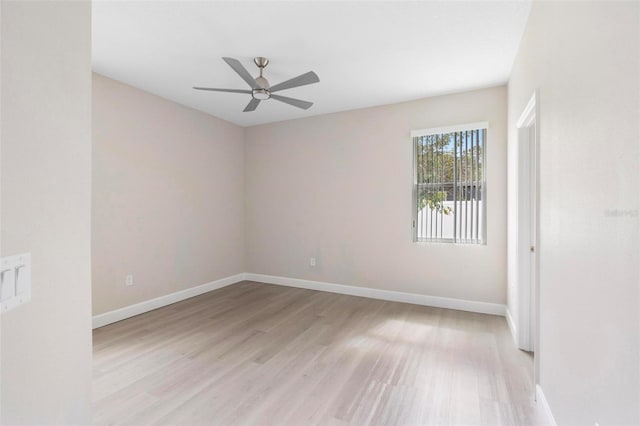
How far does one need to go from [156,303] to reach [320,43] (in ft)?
11.7

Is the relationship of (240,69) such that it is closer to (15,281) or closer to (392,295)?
(15,281)

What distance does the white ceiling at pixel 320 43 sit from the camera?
2.21 m

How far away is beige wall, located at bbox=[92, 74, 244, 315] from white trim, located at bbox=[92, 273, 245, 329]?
0.06 meters

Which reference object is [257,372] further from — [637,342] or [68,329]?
[637,342]

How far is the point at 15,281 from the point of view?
27.0 inches

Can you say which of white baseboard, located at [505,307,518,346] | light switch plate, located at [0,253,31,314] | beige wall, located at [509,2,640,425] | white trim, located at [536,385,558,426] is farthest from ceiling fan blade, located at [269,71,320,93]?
white baseboard, located at [505,307,518,346]

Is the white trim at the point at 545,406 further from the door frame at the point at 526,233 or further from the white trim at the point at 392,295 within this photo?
the white trim at the point at 392,295

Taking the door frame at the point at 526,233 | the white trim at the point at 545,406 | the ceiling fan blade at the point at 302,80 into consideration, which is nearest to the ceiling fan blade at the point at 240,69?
the ceiling fan blade at the point at 302,80

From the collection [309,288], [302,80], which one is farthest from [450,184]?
[309,288]

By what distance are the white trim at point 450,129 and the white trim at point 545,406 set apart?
277cm

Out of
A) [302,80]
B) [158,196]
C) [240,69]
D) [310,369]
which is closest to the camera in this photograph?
[310,369]

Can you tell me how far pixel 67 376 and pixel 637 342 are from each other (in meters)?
1.67

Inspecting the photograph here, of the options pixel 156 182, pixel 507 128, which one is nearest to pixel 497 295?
pixel 507 128

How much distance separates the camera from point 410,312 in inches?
145
